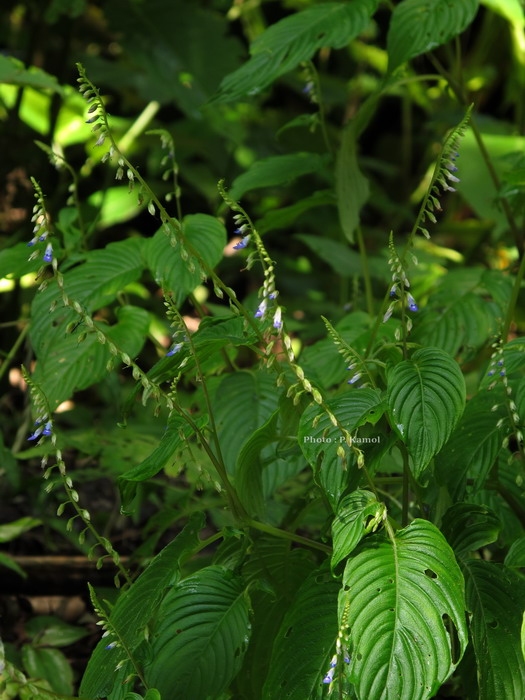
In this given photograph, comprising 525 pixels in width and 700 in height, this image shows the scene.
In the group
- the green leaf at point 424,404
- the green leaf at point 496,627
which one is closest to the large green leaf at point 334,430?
the green leaf at point 424,404

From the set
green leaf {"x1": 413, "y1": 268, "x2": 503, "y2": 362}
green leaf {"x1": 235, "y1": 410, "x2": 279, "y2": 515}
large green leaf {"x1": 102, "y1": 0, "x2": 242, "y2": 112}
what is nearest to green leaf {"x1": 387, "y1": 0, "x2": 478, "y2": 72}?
green leaf {"x1": 413, "y1": 268, "x2": 503, "y2": 362}

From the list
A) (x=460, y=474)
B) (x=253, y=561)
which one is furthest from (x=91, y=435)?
(x=460, y=474)

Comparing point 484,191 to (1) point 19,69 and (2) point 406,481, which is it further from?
(2) point 406,481

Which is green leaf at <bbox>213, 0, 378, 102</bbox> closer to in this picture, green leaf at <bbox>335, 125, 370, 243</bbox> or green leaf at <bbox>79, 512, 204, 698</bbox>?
green leaf at <bbox>335, 125, 370, 243</bbox>

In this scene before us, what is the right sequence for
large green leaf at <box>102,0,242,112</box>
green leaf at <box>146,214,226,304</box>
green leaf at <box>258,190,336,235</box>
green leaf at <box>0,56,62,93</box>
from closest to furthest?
green leaf at <box>146,214,226,304</box> < green leaf at <box>258,190,336,235</box> < green leaf at <box>0,56,62,93</box> < large green leaf at <box>102,0,242,112</box>

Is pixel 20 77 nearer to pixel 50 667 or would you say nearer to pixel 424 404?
pixel 50 667

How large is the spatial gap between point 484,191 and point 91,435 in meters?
1.73

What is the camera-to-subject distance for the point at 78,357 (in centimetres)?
171

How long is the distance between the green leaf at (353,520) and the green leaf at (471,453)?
0.24 meters

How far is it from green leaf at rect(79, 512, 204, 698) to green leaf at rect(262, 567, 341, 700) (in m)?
0.17

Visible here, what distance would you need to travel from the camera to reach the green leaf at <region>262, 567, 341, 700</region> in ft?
3.88

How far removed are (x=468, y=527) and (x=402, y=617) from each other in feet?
0.84

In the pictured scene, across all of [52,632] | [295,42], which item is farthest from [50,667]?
[295,42]

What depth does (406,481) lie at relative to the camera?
51.4 inches
